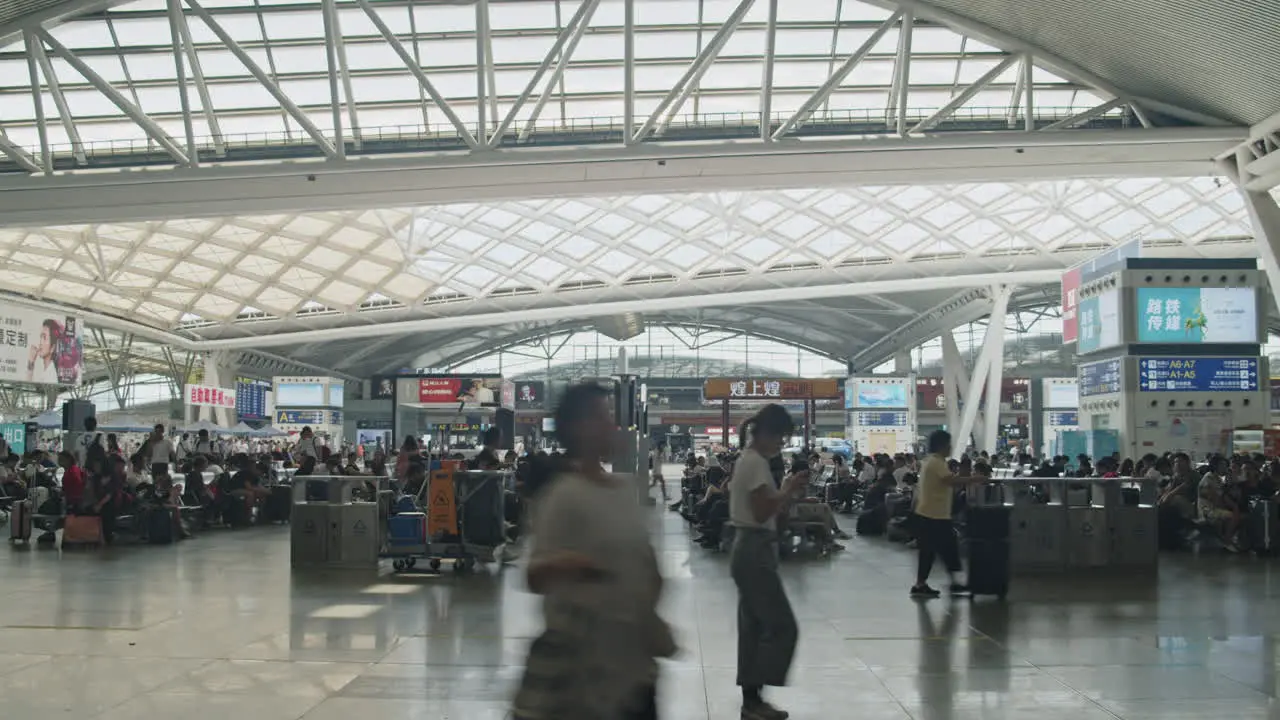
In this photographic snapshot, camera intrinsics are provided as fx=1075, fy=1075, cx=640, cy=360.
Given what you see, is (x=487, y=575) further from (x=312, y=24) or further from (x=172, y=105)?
(x=172, y=105)

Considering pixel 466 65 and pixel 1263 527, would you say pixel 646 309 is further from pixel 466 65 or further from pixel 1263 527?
pixel 1263 527

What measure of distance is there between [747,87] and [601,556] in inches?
1004

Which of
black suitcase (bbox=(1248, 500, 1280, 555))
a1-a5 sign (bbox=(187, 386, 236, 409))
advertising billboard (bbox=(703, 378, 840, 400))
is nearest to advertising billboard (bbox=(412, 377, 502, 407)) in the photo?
a1-a5 sign (bbox=(187, 386, 236, 409))

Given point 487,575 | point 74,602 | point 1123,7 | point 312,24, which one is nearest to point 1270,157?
point 1123,7

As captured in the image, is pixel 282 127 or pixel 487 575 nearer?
pixel 487 575

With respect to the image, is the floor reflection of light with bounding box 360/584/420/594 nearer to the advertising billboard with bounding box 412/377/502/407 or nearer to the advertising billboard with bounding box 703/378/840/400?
the advertising billboard with bounding box 703/378/840/400

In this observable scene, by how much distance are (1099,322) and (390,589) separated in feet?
59.9

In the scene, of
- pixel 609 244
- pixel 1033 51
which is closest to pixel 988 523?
pixel 1033 51

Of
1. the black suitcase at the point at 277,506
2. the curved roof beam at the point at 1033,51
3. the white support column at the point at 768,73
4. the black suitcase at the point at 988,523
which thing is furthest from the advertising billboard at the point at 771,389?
the black suitcase at the point at 988,523

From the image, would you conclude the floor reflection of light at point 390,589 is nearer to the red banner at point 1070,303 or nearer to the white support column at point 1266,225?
the white support column at point 1266,225

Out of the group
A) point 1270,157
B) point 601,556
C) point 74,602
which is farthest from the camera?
point 1270,157

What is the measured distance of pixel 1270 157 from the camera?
835 inches

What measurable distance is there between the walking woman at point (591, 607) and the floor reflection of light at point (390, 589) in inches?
318

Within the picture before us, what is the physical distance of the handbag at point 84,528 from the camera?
15.4 meters
